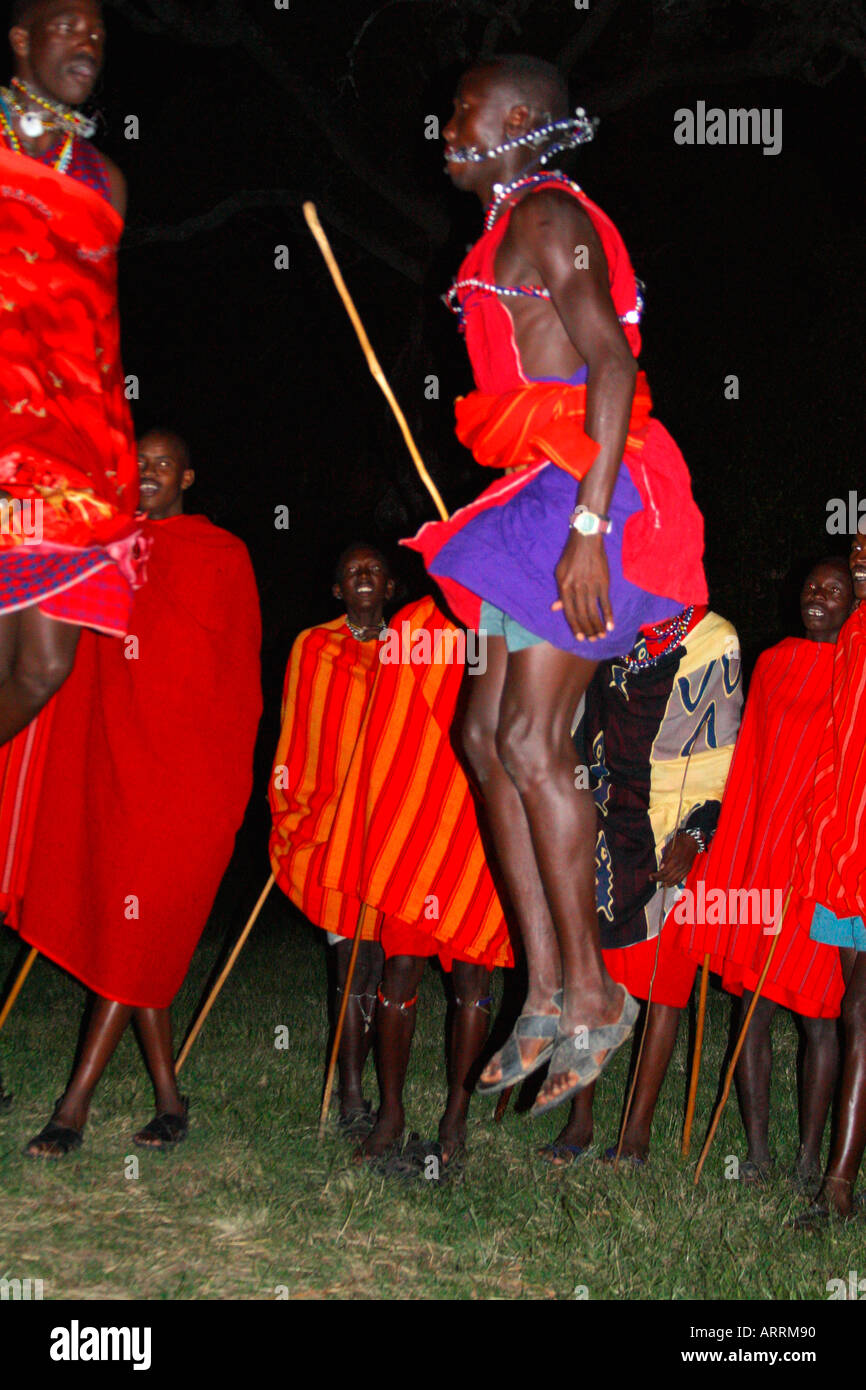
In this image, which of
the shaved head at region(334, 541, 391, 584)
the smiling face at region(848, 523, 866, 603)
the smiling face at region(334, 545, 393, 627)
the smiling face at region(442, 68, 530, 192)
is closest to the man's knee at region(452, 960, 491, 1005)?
the smiling face at region(334, 545, 393, 627)

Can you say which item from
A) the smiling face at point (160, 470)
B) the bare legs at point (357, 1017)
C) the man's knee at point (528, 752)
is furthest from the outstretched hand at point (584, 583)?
the bare legs at point (357, 1017)

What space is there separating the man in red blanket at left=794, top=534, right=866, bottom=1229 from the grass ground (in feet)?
0.62

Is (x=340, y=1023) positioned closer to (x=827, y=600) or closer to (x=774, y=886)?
(x=774, y=886)

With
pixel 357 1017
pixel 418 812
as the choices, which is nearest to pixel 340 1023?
pixel 357 1017

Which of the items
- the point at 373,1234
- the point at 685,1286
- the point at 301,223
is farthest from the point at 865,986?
the point at 301,223

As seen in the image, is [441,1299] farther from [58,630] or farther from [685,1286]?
[58,630]

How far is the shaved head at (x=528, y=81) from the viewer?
2.86 m

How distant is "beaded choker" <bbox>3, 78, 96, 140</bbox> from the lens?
3096 mm

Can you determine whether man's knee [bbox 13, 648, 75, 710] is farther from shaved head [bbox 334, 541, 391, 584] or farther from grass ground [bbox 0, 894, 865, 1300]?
shaved head [bbox 334, 541, 391, 584]

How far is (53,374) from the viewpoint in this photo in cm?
313

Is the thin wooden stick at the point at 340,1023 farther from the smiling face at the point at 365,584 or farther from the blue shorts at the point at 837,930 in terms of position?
the blue shorts at the point at 837,930

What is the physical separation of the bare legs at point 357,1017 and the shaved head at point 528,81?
3.37 m

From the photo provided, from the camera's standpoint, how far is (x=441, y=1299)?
3.59 meters

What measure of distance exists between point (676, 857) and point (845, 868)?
0.73 m
